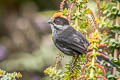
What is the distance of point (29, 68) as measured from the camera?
7.28m

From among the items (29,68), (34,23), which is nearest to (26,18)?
(34,23)

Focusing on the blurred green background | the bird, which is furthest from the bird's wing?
the blurred green background

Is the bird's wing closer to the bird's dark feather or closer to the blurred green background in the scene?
the bird's dark feather

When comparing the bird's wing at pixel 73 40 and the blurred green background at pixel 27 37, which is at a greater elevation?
the bird's wing at pixel 73 40

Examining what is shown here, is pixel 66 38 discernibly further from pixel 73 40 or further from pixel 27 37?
pixel 27 37

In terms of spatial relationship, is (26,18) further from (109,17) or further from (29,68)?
(109,17)

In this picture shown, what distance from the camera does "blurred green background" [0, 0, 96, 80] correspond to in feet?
23.6

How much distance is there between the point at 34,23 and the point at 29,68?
1686 mm

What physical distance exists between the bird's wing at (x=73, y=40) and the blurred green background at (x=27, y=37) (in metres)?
1.93

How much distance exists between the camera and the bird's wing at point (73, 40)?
11.9 feet

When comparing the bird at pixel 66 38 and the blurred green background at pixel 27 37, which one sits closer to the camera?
the bird at pixel 66 38

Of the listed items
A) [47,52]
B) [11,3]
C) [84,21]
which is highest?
[84,21]

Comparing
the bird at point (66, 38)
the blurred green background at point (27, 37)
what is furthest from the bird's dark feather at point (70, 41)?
the blurred green background at point (27, 37)

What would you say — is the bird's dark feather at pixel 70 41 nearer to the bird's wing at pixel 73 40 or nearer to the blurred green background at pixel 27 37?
the bird's wing at pixel 73 40
